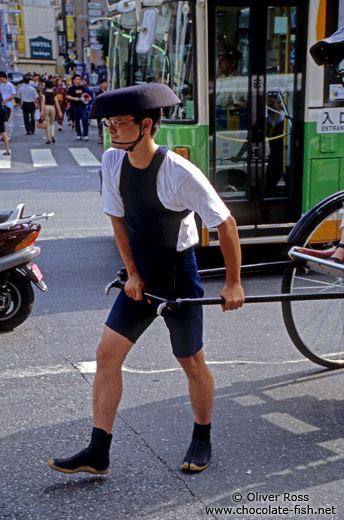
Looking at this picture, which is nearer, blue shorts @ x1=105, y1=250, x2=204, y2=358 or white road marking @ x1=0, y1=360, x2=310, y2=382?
blue shorts @ x1=105, y1=250, x2=204, y2=358

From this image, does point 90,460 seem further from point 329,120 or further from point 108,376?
point 329,120

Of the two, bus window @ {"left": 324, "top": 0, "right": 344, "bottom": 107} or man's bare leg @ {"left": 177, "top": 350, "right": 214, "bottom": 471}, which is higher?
bus window @ {"left": 324, "top": 0, "right": 344, "bottom": 107}

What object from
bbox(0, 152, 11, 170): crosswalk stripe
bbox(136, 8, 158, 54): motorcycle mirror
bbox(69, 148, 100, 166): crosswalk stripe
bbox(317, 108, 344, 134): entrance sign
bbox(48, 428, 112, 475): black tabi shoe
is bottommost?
bbox(69, 148, 100, 166): crosswalk stripe

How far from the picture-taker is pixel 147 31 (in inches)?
249

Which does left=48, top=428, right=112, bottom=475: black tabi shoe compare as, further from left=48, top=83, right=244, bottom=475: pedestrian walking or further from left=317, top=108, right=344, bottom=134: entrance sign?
left=317, top=108, right=344, bottom=134: entrance sign

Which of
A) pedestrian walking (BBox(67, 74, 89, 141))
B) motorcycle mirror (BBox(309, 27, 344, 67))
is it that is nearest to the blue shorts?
motorcycle mirror (BBox(309, 27, 344, 67))

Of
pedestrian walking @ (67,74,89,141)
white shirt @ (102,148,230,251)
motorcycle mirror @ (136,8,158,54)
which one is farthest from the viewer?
pedestrian walking @ (67,74,89,141)

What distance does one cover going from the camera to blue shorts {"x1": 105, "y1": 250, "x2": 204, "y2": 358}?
311 cm

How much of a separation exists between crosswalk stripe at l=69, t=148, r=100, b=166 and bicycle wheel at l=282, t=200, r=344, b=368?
13153 millimetres

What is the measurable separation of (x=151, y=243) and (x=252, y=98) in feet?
13.4

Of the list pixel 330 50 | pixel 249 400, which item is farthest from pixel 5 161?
pixel 249 400

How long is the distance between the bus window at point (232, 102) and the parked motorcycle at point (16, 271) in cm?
238

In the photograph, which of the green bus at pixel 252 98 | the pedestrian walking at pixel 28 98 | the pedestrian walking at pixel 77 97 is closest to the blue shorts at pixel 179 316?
the green bus at pixel 252 98

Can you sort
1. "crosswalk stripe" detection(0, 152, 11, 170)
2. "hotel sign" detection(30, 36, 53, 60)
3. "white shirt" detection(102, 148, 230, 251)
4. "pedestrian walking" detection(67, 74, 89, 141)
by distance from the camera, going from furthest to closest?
1. "hotel sign" detection(30, 36, 53, 60)
2. "pedestrian walking" detection(67, 74, 89, 141)
3. "crosswalk stripe" detection(0, 152, 11, 170)
4. "white shirt" detection(102, 148, 230, 251)
